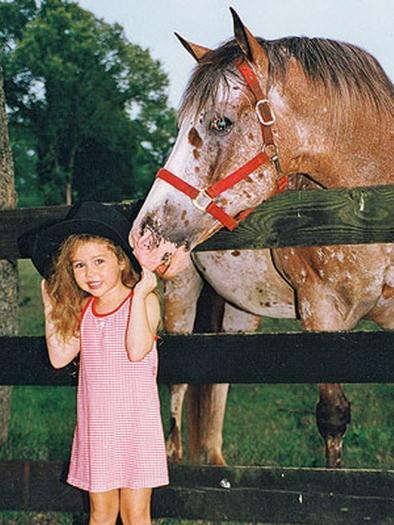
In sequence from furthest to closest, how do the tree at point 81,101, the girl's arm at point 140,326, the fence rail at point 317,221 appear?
1. the tree at point 81,101
2. the fence rail at point 317,221
3. the girl's arm at point 140,326

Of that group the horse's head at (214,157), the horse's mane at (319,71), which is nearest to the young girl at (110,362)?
the horse's head at (214,157)

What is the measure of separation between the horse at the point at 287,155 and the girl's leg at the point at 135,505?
0.80 meters

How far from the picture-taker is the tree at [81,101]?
21922 mm

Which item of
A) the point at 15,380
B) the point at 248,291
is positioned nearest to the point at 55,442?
the point at 248,291

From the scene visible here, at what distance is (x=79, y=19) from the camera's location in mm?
24047

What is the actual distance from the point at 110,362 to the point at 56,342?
279 millimetres

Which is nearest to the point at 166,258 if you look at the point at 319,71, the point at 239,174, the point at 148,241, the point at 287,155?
the point at 148,241

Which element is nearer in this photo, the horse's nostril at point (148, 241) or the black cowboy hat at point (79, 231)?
the black cowboy hat at point (79, 231)

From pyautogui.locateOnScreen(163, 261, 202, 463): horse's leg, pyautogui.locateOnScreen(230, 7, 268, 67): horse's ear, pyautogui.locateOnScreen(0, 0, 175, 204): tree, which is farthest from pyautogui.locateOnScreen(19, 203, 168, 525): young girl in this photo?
pyautogui.locateOnScreen(0, 0, 175, 204): tree

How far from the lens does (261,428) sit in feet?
19.6

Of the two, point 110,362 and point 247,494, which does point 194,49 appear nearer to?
point 110,362

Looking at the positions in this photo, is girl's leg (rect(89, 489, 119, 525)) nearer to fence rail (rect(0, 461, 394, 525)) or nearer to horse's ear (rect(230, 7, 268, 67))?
fence rail (rect(0, 461, 394, 525))

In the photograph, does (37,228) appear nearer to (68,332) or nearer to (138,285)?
(68,332)

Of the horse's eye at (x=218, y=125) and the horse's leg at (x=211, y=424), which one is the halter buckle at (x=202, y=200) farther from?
the horse's leg at (x=211, y=424)
